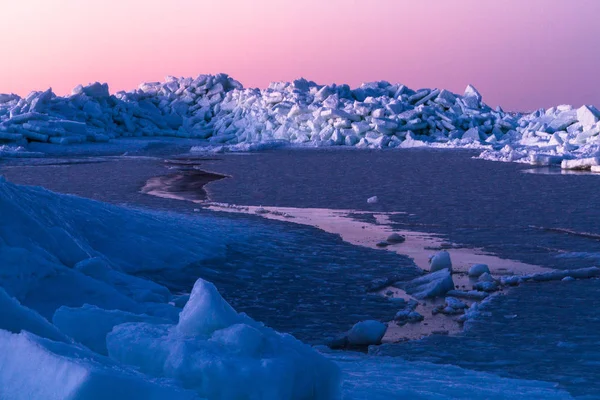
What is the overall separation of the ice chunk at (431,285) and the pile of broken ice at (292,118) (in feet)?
56.2

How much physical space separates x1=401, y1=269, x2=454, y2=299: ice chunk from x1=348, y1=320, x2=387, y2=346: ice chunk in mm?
1016

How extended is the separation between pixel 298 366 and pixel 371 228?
19.0 ft

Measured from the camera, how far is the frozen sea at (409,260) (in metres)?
3.85

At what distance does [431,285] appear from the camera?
16.6ft

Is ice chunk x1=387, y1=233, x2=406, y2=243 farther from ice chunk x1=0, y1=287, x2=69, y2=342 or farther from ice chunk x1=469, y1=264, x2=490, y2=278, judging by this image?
ice chunk x1=0, y1=287, x2=69, y2=342

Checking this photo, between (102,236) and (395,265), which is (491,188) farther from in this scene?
(102,236)

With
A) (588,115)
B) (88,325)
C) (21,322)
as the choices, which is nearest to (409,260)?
(88,325)

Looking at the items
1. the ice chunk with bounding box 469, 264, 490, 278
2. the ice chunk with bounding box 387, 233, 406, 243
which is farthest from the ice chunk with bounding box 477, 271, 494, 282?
the ice chunk with bounding box 387, 233, 406, 243

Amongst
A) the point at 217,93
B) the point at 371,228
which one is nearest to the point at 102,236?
the point at 371,228

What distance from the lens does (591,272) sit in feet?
18.0

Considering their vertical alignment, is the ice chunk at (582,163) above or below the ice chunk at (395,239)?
above

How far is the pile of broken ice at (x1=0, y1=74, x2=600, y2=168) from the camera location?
2442 centimetres

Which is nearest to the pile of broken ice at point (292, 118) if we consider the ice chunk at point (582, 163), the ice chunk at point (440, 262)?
the ice chunk at point (582, 163)

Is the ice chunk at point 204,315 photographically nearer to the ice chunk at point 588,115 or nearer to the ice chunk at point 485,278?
the ice chunk at point 485,278
